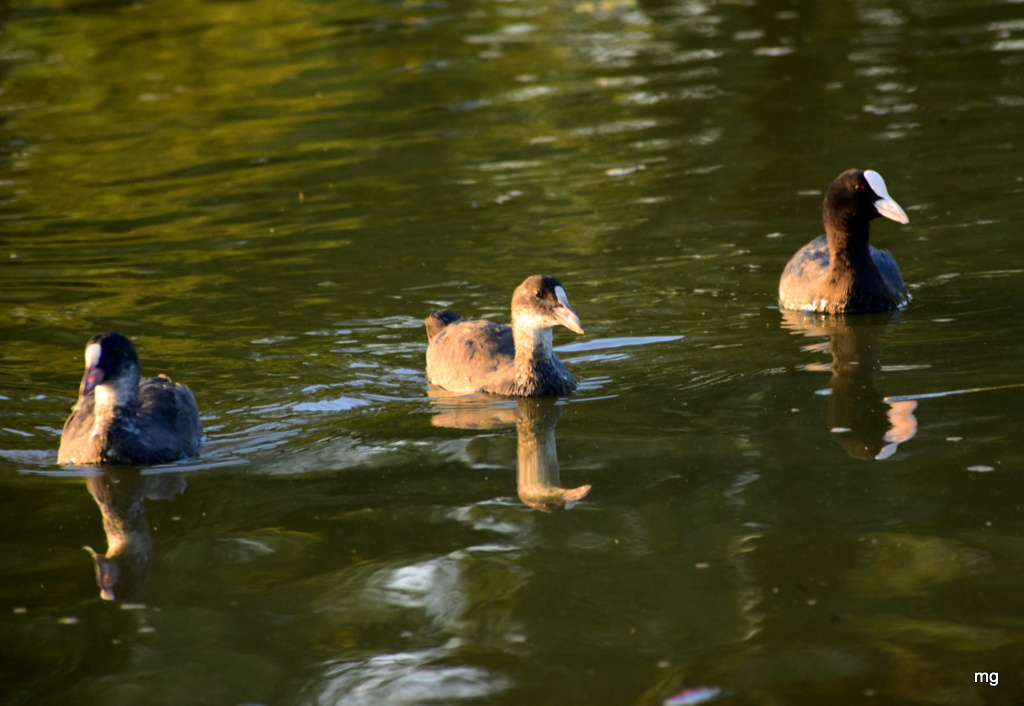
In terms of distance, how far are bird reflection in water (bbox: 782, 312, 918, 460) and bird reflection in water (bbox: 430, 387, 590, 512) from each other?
5.25ft

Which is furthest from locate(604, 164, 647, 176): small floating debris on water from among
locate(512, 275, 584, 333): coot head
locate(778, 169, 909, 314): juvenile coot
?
locate(512, 275, 584, 333): coot head

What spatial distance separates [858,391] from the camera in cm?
840

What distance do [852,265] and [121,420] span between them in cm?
560

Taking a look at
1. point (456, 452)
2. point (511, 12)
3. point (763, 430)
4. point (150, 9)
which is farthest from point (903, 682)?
point (150, 9)

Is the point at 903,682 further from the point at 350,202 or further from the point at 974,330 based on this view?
the point at 350,202

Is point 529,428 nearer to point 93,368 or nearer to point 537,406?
point 537,406

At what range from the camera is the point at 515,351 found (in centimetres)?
927

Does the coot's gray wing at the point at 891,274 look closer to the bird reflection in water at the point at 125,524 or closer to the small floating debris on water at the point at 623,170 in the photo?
the small floating debris on water at the point at 623,170

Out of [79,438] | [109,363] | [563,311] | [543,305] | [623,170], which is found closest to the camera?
[109,363]

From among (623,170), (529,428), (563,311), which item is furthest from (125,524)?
(623,170)

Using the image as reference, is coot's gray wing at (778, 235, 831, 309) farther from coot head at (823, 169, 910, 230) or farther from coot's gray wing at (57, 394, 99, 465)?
coot's gray wing at (57, 394, 99, 465)

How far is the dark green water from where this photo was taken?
5512 mm

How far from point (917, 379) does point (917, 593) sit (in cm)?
310

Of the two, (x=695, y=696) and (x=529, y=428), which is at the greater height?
(x=529, y=428)
